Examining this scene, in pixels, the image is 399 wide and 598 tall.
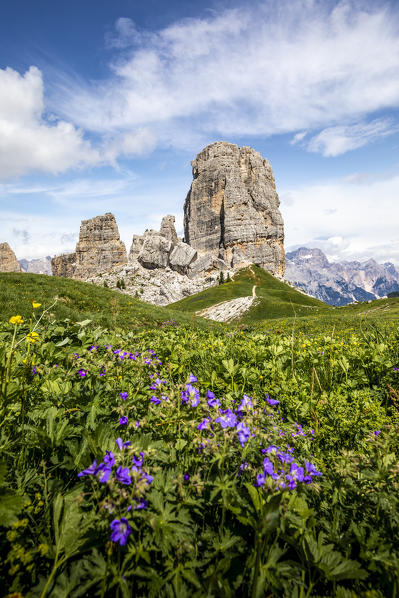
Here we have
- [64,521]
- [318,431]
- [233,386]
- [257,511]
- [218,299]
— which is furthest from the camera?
[218,299]

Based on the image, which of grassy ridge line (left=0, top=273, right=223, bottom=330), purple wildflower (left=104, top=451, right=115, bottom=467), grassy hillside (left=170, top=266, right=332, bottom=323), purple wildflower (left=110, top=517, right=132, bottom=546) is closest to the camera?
purple wildflower (left=110, top=517, right=132, bottom=546)

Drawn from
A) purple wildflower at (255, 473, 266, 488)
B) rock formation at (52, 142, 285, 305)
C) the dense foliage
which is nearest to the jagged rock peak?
rock formation at (52, 142, 285, 305)

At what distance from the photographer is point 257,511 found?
2.22 m

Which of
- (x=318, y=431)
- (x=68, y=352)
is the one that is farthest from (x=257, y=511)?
(x=68, y=352)

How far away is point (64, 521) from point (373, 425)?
4674mm

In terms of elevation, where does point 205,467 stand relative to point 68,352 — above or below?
below

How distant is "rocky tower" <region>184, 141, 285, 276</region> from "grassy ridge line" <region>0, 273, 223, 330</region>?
146 m

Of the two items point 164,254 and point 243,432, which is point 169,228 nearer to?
point 164,254

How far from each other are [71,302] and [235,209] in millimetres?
162495

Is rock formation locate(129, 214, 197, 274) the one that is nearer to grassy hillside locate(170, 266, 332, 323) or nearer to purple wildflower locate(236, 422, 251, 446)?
grassy hillside locate(170, 266, 332, 323)

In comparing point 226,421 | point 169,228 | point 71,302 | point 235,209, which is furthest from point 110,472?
point 169,228

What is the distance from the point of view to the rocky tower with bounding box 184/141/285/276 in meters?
168

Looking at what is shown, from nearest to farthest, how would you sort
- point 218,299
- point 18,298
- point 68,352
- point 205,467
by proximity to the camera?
point 205,467, point 68,352, point 18,298, point 218,299

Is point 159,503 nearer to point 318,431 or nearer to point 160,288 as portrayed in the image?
point 318,431
